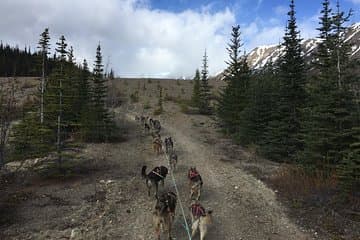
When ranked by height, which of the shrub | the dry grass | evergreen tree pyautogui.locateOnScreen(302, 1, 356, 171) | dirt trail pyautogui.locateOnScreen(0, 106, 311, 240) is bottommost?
dirt trail pyautogui.locateOnScreen(0, 106, 311, 240)

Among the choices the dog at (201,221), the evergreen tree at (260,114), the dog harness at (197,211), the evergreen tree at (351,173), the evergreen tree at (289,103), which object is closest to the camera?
the dog at (201,221)

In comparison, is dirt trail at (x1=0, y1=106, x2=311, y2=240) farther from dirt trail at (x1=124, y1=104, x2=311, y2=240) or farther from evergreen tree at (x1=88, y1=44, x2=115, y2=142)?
evergreen tree at (x1=88, y1=44, x2=115, y2=142)

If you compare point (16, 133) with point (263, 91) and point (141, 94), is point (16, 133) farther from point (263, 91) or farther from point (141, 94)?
point (141, 94)

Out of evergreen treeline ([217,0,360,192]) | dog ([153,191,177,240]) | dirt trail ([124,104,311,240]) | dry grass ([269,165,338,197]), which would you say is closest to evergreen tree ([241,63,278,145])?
evergreen treeline ([217,0,360,192])

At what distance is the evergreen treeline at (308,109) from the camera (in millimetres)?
14773

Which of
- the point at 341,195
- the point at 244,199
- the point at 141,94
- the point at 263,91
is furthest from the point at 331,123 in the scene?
the point at 141,94

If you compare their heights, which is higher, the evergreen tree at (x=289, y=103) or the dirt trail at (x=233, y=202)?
the evergreen tree at (x=289, y=103)

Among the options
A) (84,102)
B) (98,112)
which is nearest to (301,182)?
(98,112)

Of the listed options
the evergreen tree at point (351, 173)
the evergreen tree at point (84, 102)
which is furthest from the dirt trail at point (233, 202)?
the evergreen tree at point (84, 102)

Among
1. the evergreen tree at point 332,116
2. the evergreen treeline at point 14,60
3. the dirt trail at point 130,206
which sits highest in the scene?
the evergreen treeline at point 14,60

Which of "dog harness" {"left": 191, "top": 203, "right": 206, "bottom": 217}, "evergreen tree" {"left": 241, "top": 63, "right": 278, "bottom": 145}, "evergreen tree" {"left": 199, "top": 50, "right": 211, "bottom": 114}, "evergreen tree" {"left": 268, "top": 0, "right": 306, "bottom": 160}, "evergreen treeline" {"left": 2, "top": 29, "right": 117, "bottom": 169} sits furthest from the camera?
"evergreen tree" {"left": 199, "top": 50, "right": 211, "bottom": 114}

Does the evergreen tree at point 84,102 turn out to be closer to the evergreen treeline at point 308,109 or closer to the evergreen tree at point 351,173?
the evergreen treeline at point 308,109

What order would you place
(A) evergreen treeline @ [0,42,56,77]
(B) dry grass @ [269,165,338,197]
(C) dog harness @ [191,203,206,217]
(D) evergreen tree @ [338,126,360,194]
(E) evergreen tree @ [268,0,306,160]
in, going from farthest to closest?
1. (A) evergreen treeline @ [0,42,56,77]
2. (E) evergreen tree @ [268,0,306,160]
3. (B) dry grass @ [269,165,338,197]
4. (D) evergreen tree @ [338,126,360,194]
5. (C) dog harness @ [191,203,206,217]

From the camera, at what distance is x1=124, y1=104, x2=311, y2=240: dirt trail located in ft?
33.9
